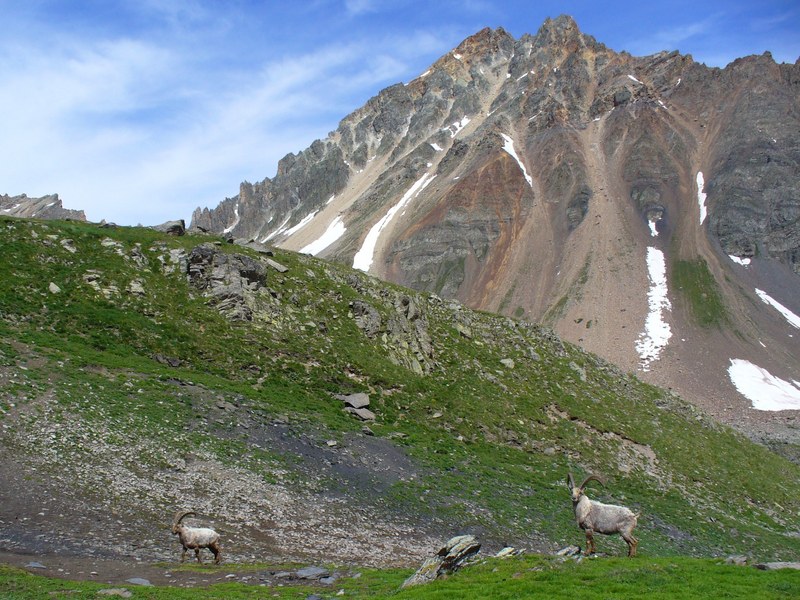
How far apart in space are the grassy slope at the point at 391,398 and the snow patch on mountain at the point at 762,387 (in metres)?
53.7

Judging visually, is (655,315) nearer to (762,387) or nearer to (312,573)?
(762,387)

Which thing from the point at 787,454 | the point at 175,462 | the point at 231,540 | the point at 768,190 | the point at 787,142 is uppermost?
the point at 787,142

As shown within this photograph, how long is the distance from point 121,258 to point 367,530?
27221 millimetres

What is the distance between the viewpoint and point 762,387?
3898 inches

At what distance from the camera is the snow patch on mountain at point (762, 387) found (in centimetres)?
9350

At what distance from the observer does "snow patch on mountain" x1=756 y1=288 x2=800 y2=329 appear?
119 meters

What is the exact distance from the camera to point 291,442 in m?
29.0

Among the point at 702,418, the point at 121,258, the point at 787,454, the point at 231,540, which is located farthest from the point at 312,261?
the point at 787,454

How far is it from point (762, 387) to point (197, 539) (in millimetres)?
108117

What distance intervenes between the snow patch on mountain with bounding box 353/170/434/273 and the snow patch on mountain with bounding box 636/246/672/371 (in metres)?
74.8

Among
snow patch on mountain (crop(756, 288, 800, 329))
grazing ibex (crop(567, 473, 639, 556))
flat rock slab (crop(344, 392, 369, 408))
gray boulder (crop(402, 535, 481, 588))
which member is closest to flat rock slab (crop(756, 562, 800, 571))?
grazing ibex (crop(567, 473, 639, 556))

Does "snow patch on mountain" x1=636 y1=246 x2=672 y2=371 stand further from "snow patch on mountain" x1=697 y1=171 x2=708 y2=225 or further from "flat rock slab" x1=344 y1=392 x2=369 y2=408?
"flat rock slab" x1=344 y1=392 x2=369 y2=408

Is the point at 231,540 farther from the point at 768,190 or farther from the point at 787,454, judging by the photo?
the point at 768,190

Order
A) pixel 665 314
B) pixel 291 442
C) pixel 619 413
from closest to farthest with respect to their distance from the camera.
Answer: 1. pixel 291 442
2. pixel 619 413
3. pixel 665 314
